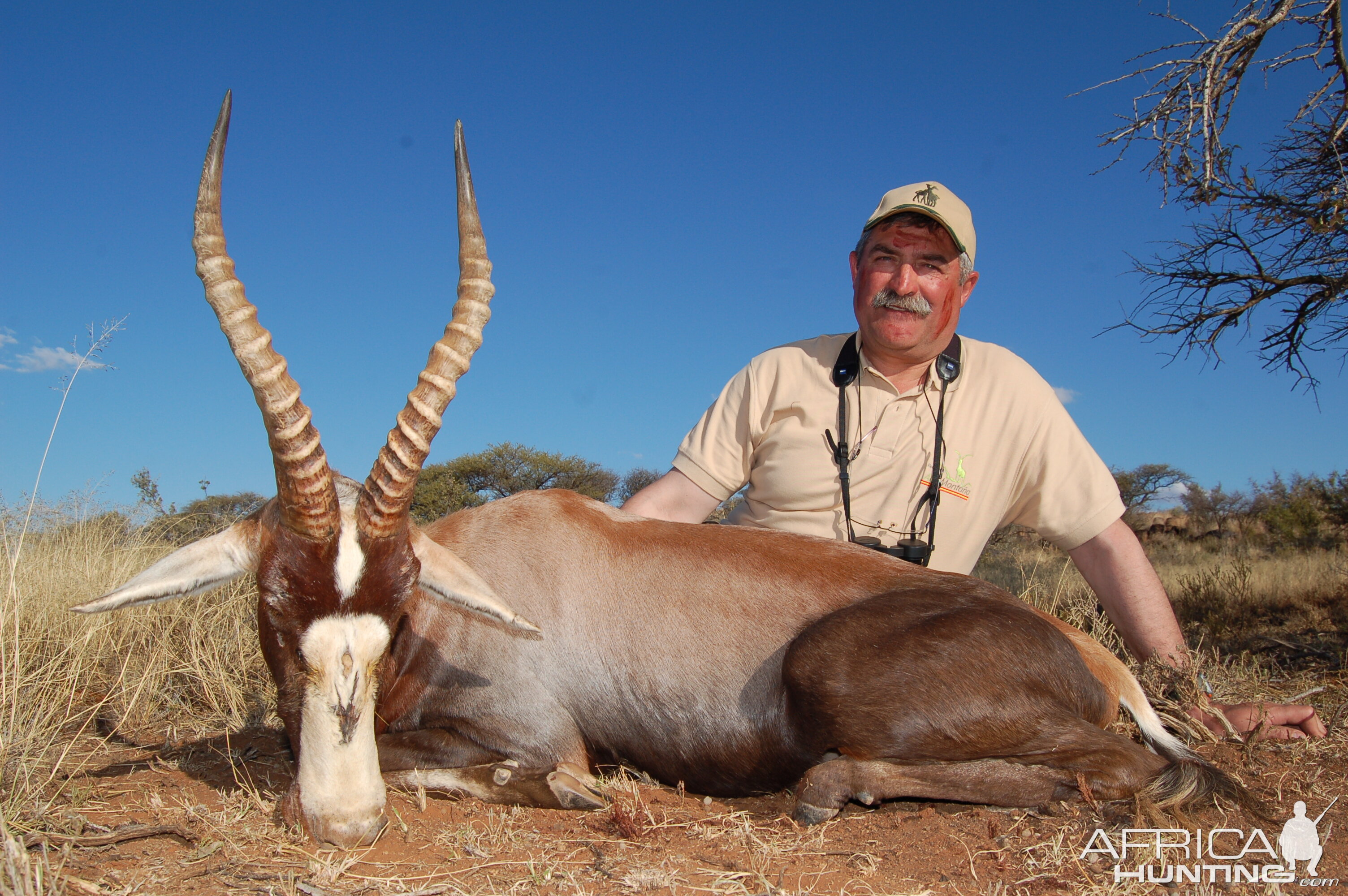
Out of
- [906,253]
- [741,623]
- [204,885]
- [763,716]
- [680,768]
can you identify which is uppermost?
[906,253]

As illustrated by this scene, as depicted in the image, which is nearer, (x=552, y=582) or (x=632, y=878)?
(x=632, y=878)

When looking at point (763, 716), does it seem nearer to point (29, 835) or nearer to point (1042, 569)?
point (29, 835)

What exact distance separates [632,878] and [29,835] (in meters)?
2.14

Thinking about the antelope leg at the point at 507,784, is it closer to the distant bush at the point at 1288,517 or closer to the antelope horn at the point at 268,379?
the antelope horn at the point at 268,379

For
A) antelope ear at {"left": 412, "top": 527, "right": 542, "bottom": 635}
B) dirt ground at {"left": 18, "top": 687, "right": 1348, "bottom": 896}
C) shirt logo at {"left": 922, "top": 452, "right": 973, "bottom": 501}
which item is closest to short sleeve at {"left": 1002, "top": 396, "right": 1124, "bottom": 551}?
shirt logo at {"left": 922, "top": 452, "right": 973, "bottom": 501}

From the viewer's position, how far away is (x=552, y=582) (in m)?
4.38

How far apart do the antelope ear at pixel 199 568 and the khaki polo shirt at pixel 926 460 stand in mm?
2978

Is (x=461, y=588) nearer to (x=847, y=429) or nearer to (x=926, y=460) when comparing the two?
(x=847, y=429)

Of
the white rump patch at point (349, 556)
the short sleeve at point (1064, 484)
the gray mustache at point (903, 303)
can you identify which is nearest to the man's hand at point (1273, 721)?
the short sleeve at point (1064, 484)

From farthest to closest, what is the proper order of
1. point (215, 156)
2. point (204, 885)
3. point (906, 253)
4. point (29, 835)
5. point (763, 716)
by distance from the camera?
1. point (906, 253)
2. point (763, 716)
3. point (215, 156)
4. point (29, 835)
5. point (204, 885)

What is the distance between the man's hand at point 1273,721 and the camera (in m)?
4.46

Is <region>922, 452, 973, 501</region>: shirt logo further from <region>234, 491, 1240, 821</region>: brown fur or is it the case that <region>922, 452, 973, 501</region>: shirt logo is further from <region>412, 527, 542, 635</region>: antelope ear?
<region>412, 527, 542, 635</region>: antelope ear

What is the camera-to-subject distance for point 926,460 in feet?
18.2

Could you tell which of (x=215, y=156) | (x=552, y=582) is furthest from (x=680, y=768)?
(x=215, y=156)
